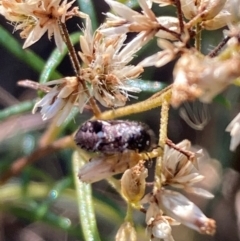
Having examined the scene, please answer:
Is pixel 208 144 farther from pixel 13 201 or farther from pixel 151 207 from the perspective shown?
pixel 151 207

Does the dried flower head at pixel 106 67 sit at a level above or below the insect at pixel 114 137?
above

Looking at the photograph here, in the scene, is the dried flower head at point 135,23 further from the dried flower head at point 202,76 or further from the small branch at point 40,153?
the small branch at point 40,153

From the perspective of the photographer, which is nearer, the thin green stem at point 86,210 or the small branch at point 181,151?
the small branch at point 181,151

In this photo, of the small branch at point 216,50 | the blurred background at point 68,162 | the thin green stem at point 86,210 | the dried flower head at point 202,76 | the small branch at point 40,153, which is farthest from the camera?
the blurred background at point 68,162

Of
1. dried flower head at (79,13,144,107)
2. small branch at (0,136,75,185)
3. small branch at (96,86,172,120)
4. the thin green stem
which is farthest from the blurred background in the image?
dried flower head at (79,13,144,107)

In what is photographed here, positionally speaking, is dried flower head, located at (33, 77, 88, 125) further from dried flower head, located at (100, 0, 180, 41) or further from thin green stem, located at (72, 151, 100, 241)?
thin green stem, located at (72, 151, 100, 241)

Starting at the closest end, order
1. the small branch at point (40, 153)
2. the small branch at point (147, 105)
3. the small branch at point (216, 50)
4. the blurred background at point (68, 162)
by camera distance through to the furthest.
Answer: the small branch at point (216, 50) → the small branch at point (147, 105) → the small branch at point (40, 153) → the blurred background at point (68, 162)

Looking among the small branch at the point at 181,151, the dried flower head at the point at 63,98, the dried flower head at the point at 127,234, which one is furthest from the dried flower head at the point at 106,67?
the dried flower head at the point at 127,234

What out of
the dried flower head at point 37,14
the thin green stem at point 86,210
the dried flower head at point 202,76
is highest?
the dried flower head at point 37,14
